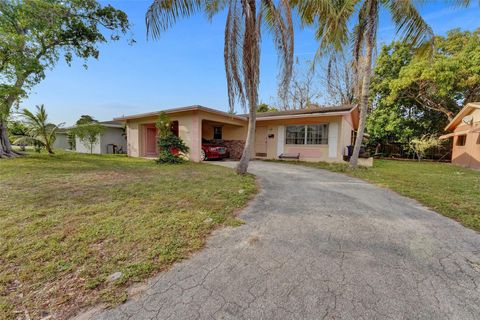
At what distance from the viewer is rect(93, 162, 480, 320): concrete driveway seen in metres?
1.59

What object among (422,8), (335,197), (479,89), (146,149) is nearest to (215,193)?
(335,197)

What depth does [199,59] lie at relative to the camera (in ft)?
27.7

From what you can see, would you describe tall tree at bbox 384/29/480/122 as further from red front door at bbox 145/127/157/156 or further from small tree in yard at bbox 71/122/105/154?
small tree in yard at bbox 71/122/105/154

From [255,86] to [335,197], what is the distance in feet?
13.0

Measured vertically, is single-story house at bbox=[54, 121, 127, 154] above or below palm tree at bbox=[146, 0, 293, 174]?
below

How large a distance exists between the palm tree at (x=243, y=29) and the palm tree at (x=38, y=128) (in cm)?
1084

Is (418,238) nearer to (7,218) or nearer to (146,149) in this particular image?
(7,218)

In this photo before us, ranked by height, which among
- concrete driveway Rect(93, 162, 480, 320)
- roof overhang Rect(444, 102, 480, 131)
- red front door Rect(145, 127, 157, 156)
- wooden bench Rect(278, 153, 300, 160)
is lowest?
concrete driveway Rect(93, 162, 480, 320)

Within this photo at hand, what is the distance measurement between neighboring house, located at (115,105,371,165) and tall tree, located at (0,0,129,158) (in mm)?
4656

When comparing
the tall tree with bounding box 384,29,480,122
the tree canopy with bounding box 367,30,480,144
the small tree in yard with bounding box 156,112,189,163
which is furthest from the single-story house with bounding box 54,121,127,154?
the tall tree with bounding box 384,29,480,122

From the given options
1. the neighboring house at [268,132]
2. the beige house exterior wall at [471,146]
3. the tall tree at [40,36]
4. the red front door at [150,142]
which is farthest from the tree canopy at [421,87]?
the tall tree at [40,36]

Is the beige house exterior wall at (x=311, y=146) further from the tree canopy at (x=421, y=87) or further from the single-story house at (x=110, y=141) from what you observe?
the single-story house at (x=110, y=141)

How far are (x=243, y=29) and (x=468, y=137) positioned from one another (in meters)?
14.7

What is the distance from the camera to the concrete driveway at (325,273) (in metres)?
1.59
